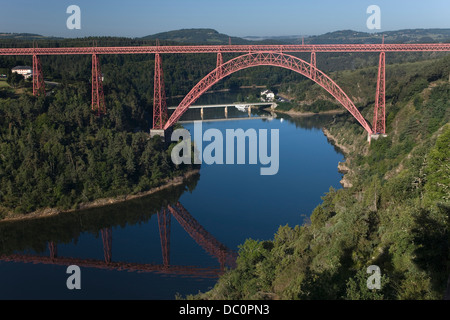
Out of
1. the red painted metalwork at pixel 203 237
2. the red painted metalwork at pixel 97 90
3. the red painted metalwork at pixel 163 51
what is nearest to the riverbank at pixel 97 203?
the red painted metalwork at pixel 203 237

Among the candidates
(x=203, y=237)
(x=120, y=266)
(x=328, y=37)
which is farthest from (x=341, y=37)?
(x=120, y=266)

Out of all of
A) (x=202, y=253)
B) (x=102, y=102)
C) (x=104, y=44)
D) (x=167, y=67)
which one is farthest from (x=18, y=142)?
(x=167, y=67)

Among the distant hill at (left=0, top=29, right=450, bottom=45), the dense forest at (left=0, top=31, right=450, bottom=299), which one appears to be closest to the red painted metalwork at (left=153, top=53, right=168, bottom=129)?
the dense forest at (left=0, top=31, right=450, bottom=299)

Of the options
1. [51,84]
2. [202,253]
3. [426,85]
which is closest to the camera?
[202,253]

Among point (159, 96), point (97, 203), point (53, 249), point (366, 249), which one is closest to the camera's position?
point (366, 249)

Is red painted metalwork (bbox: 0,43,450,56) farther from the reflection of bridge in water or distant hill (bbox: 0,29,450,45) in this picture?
distant hill (bbox: 0,29,450,45)

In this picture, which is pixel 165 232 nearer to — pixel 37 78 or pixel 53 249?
pixel 53 249

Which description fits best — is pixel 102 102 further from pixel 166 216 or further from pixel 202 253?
pixel 202 253
